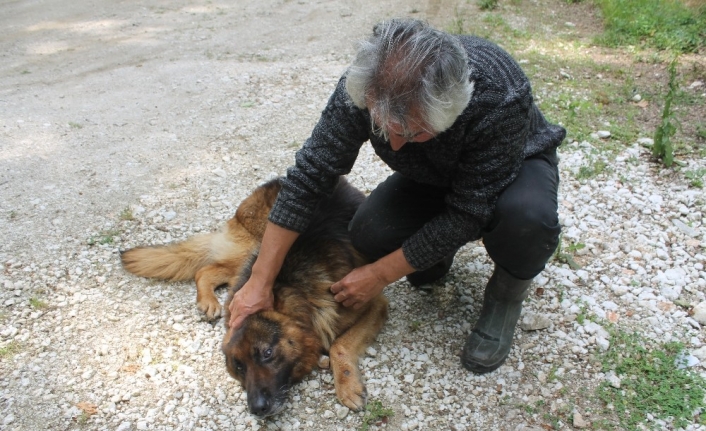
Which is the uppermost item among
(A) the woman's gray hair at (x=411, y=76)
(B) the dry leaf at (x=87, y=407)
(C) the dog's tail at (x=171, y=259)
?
(A) the woman's gray hair at (x=411, y=76)

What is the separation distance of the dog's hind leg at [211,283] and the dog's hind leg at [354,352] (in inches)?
33.1

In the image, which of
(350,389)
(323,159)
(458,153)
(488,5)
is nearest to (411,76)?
(458,153)

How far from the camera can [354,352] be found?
3.32 meters

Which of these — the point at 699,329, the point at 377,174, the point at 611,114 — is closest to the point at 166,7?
the point at 377,174

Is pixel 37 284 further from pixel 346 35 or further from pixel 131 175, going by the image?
pixel 346 35

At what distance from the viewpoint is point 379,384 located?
10.5 ft

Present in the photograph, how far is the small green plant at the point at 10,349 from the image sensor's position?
333cm

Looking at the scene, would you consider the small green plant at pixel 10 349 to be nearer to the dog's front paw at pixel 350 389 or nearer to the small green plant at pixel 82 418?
the small green plant at pixel 82 418

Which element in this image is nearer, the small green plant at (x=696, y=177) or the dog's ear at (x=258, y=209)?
the dog's ear at (x=258, y=209)

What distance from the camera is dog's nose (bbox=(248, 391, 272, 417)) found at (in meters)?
2.88

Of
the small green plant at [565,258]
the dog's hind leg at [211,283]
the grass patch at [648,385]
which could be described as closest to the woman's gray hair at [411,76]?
the grass patch at [648,385]

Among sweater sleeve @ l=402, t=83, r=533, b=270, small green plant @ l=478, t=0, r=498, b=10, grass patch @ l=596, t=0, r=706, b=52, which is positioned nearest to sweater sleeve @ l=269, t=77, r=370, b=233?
sweater sleeve @ l=402, t=83, r=533, b=270

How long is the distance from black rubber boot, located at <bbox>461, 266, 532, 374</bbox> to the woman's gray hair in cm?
127

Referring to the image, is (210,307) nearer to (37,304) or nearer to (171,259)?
(171,259)
